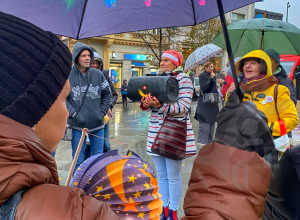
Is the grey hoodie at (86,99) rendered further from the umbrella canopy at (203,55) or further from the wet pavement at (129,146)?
the umbrella canopy at (203,55)

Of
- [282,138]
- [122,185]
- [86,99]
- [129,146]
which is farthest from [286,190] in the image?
[129,146]

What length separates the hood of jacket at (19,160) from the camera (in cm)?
63

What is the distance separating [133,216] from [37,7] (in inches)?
62.7

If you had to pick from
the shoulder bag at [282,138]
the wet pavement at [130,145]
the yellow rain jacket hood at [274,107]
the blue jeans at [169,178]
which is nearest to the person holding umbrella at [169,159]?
the blue jeans at [169,178]

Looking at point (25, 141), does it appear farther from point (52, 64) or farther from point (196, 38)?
point (196, 38)

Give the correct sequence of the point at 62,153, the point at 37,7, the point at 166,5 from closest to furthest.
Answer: the point at 37,7
the point at 166,5
the point at 62,153

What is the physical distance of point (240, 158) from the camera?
2.71 feet

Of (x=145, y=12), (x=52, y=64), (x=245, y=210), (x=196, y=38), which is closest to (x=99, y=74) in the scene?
(x=145, y=12)

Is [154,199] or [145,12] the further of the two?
[145,12]

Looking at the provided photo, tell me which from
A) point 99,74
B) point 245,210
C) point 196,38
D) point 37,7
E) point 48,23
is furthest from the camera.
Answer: point 196,38

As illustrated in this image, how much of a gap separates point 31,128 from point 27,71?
0.56ft

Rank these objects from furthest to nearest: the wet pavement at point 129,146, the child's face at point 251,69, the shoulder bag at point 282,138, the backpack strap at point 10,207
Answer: the wet pavement at point 129,146 → the shoulder bag at point 282,138 → the child's face at point 251,69 → the backpack strap at point 10,207

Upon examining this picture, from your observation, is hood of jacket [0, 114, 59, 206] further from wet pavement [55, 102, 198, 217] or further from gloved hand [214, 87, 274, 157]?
wet pavement [55, 102, 198, 217]

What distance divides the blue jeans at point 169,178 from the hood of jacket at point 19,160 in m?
2.09
